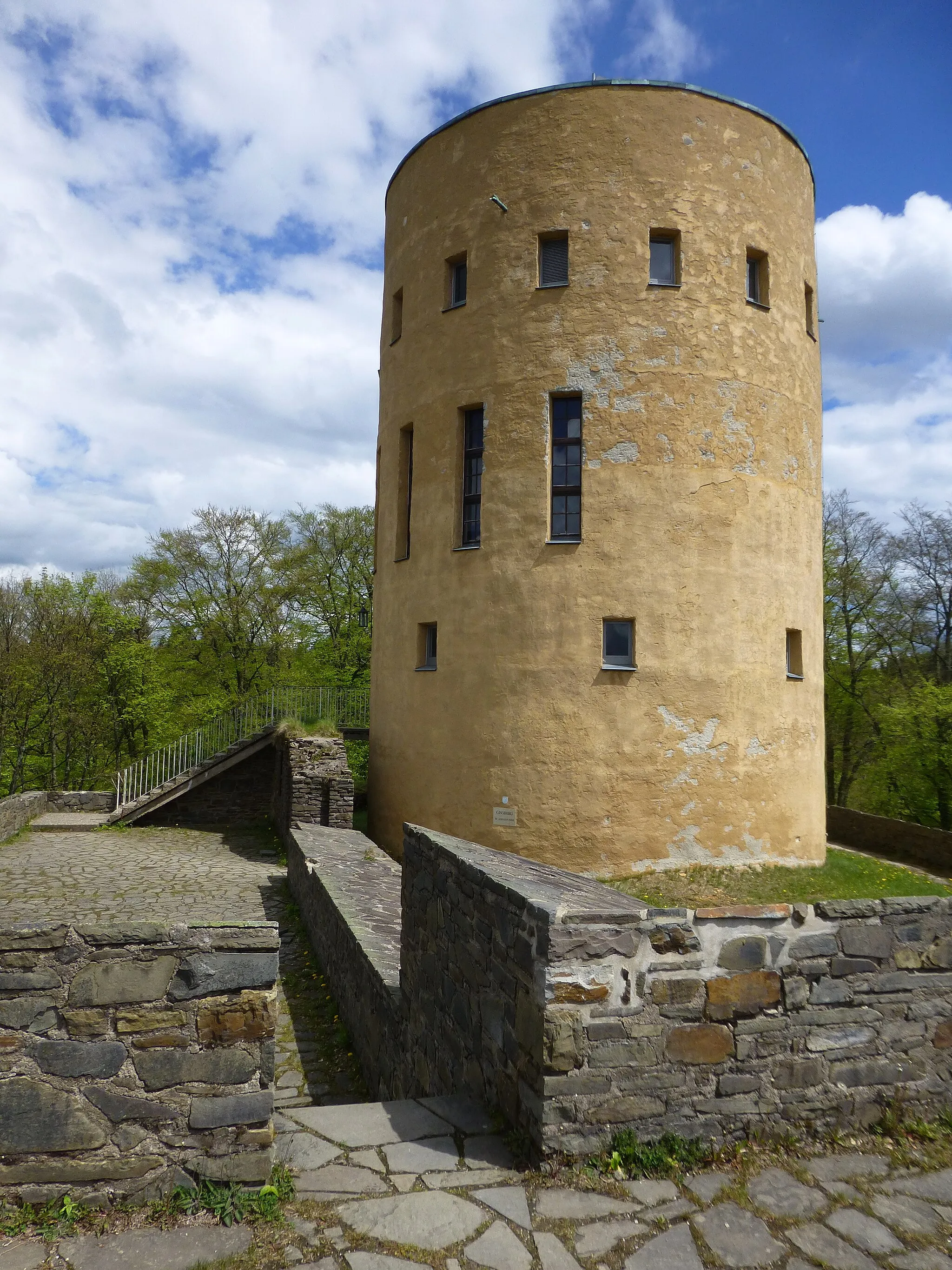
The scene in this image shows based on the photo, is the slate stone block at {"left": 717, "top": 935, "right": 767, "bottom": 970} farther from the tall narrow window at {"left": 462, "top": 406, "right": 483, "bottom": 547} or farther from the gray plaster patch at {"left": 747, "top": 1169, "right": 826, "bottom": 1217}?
the tall narrow window at {"left": 462, "top": 406, "right": 483, "bottom": 547}

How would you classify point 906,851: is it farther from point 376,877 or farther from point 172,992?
point 172,992

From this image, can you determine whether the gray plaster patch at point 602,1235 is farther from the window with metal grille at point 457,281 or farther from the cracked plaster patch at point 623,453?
the window with metal grille at point 457,281

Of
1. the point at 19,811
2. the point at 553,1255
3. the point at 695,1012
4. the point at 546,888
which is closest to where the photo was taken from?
the point at 553,1255

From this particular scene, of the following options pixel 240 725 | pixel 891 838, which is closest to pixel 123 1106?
pixel 240 725

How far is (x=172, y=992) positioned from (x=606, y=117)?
1369cm

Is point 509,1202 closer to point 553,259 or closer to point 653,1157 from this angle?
point 653,1157

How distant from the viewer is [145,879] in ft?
41.8

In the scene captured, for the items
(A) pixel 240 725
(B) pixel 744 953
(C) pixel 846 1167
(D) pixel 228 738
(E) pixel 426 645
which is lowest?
(C) pixel 846 1167

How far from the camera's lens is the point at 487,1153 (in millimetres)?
3842

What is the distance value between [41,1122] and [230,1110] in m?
0.69

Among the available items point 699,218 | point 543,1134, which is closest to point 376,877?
point 543,1134

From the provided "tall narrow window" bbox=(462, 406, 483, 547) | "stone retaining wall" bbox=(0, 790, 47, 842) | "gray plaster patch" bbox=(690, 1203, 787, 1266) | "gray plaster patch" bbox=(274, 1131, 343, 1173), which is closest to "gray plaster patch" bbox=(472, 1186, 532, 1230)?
"gray plaster patch" bbox=(274, 1131, 343, 1173)

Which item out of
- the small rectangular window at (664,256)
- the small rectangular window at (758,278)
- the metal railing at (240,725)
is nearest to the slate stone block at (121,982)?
the small rectangular window at (664,256)

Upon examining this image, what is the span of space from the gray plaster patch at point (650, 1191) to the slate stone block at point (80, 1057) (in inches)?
85.4
